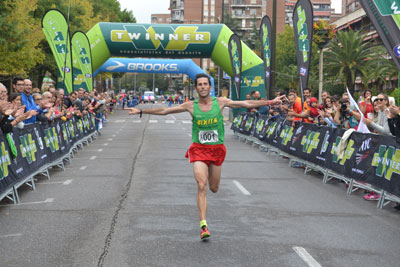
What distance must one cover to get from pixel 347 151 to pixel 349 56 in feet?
134

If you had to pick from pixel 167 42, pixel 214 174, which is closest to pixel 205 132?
A: pixel 214 174

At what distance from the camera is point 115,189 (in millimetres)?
10469

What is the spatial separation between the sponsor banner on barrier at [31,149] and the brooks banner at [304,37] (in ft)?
23.1

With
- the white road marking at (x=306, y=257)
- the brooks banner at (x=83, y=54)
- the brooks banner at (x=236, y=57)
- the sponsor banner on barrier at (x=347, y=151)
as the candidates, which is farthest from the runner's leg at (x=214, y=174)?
the brooks banner at (x=236, y=57)

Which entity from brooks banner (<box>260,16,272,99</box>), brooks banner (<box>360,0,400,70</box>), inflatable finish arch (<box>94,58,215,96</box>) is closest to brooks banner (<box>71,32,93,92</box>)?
brooks banner (<box>260,16,272,99</box>)

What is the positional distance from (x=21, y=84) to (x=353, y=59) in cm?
4206

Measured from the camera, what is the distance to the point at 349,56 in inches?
1975

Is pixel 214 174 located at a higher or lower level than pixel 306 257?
higher

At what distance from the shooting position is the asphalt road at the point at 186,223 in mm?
5922

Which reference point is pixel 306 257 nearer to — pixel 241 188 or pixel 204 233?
pixel 204 233

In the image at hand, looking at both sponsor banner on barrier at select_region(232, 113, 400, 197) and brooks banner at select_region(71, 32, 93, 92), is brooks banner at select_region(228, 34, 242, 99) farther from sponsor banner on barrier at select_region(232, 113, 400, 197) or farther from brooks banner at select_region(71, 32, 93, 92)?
sponsor banner on barrier at select_region(232, 113, 400, 197)

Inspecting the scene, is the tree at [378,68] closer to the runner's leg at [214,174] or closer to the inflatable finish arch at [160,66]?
the inflatable finish arch at [160,66]

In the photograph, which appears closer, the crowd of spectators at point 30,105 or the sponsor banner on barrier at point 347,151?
the crowd of spectators at point 30,105

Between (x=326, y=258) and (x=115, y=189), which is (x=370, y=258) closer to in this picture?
(x=326, y=258)
